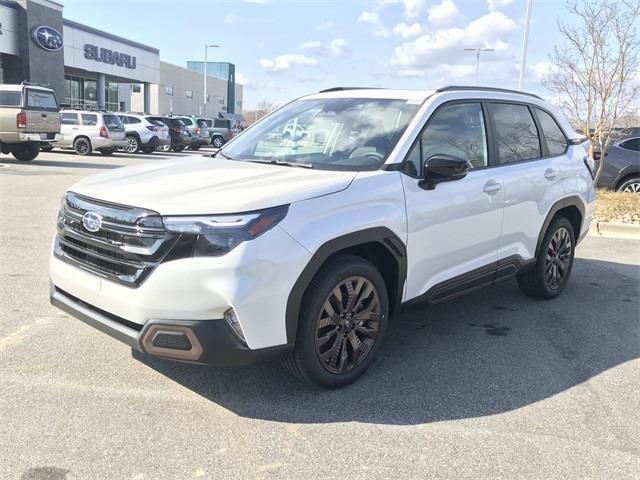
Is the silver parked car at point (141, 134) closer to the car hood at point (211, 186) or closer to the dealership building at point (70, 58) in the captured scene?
the dealership building at point (70, 58)

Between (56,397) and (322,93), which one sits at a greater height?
(322,93)

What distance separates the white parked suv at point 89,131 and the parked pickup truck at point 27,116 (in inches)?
177

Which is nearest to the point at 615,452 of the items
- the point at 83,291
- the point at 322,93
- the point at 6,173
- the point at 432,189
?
the point at 432,189

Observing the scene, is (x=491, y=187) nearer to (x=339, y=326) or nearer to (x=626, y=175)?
(x=339, y=326)

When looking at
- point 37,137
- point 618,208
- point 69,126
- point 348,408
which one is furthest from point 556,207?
point 69,126

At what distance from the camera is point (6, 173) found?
46.2 feet

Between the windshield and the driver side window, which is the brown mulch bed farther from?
the windshield

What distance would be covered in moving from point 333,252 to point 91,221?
1.33m

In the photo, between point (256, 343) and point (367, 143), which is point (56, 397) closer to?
point (256, 343)

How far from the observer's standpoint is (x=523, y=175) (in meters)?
4.77

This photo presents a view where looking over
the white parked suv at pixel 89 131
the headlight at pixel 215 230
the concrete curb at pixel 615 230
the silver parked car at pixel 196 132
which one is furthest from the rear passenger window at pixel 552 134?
the silver parked car at pixel 196 132

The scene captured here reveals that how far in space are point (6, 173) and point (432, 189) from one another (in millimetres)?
13052

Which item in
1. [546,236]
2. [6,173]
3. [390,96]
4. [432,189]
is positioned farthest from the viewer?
[6,173]

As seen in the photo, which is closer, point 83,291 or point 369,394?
point 83,291
